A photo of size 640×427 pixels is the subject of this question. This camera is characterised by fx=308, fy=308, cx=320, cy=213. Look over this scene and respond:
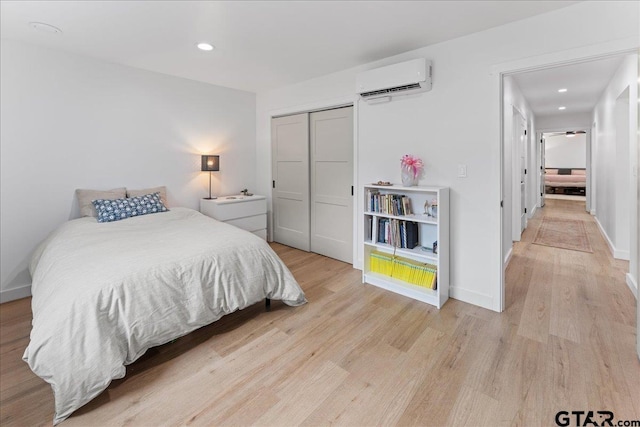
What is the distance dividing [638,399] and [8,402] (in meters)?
3.32

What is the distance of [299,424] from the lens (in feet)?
4.93

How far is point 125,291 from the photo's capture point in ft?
5.85

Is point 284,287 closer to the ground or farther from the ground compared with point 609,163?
closer to the ground

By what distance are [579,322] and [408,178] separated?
1763 mm

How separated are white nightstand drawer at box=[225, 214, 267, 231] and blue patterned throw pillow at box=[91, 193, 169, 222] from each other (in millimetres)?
975

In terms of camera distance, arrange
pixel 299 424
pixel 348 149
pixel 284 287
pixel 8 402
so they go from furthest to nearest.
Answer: pixel 348 149 → pixel 284 287 → pixel 8 402 → pixel 299 424

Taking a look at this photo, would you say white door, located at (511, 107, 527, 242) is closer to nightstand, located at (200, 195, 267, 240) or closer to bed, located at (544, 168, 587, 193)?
nightstand, located at (200, 195, 267, 240)

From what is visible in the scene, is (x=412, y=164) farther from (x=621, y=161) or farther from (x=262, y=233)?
(x=621, y=161)

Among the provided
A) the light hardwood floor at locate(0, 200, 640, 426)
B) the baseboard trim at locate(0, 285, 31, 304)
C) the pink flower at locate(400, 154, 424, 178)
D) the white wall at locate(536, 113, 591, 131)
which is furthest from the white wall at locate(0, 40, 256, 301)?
the white wall at locate(536, 113, 591, 131)

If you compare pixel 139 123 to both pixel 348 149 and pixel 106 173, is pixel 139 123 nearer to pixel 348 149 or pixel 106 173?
pixel 106 173

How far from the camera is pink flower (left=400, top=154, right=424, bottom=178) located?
2.97 meters

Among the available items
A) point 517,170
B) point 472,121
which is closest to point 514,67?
point 472,121

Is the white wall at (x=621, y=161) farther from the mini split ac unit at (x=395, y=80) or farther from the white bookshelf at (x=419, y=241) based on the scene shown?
the mini split ac unit at (x=395, y=80)

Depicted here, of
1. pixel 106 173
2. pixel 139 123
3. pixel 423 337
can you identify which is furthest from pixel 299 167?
pixel 423 337
